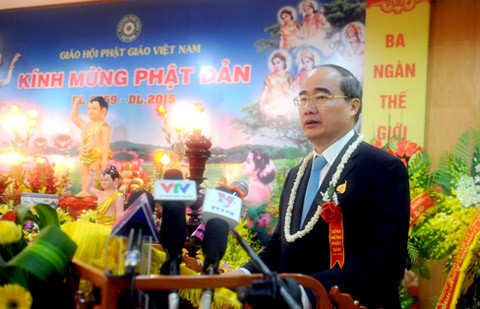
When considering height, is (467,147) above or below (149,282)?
above

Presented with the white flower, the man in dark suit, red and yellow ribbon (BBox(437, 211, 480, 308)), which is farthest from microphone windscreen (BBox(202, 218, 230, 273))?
the white flower

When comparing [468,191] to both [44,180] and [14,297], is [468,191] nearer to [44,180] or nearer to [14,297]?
[14,297]

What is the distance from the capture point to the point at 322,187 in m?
1.56

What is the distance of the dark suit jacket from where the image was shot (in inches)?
50.6

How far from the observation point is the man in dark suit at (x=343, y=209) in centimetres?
130

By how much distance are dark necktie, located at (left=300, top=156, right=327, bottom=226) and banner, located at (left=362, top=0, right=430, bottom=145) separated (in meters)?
2.46

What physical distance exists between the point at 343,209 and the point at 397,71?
2.85 metres

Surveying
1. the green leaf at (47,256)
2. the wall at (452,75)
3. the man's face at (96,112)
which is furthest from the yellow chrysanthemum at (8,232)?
the man's face at (96,112)

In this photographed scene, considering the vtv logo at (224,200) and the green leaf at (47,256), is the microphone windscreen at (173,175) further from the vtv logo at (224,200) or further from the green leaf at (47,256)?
the green leaf at (47,256)

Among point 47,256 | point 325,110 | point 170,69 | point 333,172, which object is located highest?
point 170,69

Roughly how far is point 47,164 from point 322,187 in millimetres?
4051

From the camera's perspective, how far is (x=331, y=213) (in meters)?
1.42

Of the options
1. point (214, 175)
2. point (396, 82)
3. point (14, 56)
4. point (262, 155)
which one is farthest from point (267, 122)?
point (14, 56)

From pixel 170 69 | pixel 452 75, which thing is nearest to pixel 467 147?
pixel 452 75
